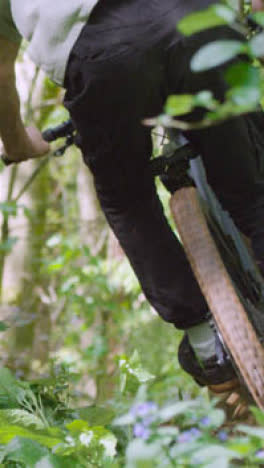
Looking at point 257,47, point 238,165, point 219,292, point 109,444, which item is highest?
point 257,47

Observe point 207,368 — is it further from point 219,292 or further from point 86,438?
point 86,438

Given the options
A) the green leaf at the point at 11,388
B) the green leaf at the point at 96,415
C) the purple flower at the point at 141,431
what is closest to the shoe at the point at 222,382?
the green leaf at the point at 96,415

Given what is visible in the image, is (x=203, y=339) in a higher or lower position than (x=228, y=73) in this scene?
lower

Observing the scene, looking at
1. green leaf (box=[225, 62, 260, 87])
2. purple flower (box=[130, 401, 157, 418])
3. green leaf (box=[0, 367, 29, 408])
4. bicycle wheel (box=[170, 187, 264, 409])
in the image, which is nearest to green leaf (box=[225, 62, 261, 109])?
green leaf (box=[225, 62, 260, 87])

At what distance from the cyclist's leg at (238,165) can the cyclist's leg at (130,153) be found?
0.40 feet

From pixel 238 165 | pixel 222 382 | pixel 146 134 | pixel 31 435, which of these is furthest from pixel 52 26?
pixel 222 382

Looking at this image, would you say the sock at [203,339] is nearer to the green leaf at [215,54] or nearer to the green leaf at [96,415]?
the green leaf at [96,415]

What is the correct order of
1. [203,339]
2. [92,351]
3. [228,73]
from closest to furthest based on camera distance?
[228,73] → [203,339] → [92,351]

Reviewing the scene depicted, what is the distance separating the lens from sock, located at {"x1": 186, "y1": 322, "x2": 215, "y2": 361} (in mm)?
2709

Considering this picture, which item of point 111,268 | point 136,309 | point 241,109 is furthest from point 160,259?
point 136,309

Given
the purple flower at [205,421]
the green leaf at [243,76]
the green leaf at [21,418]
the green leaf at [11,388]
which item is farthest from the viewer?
the green leaf at [11,388]

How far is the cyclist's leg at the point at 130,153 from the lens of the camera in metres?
2.17

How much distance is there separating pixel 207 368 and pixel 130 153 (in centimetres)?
85

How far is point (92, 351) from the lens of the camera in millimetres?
6426
